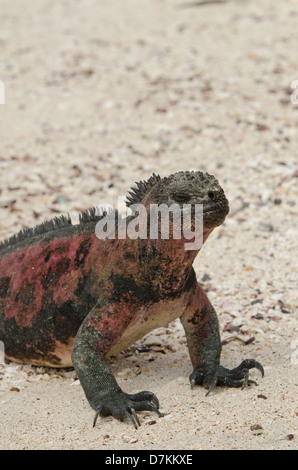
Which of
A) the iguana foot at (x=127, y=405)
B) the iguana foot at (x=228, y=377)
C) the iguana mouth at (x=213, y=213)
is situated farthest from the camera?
the iguana foot at (x=228, y=377)

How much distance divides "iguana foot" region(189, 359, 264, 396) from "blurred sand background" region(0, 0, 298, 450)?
54 mm

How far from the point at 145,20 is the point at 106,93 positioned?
12.8 ft

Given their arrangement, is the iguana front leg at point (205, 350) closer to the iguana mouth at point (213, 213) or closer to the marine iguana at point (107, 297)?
the marine iguana at point (107, 297)

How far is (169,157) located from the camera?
8.29m

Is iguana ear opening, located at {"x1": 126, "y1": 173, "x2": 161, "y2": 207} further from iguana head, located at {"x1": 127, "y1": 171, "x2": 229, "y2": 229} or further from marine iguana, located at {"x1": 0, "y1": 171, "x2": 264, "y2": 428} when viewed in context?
iguana head, located at {"x1": 127, "y1": 171, "x2": 229, "y2": 229}

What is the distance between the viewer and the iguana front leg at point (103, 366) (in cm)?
379

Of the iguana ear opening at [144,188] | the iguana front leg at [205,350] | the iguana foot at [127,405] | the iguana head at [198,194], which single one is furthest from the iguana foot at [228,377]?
the iguana ear opening at [144,188]

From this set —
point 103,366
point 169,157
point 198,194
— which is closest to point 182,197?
point 198,194

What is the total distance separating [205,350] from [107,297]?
2.59ft

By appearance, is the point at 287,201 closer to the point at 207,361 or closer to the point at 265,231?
the point at 265,231

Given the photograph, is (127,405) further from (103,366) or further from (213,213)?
(213,213)

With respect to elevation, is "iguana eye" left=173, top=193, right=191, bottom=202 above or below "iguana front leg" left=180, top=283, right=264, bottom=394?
above

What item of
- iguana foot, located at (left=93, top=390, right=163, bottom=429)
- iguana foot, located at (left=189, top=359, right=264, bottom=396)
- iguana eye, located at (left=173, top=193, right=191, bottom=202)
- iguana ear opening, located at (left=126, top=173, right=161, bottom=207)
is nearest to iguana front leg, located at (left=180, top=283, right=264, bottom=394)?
iguana foot, located at (left=189, top=359, right=264, bottom=396)

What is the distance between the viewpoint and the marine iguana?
12.4 feet
